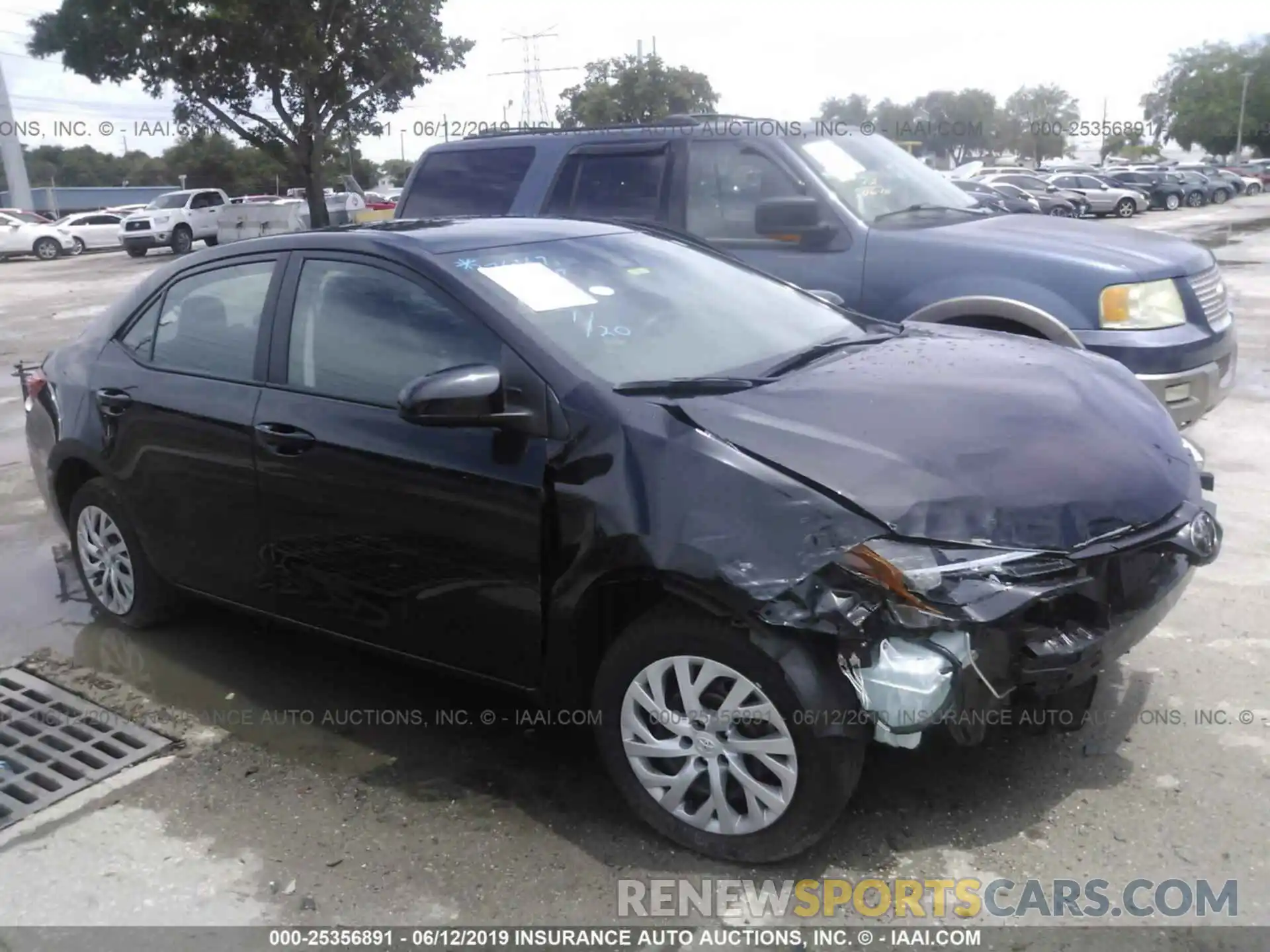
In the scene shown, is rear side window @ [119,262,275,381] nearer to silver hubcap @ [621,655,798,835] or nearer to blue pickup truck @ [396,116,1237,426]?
silver hubcap @ [621,655,798,835]

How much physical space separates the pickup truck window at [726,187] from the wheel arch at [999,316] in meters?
1.18

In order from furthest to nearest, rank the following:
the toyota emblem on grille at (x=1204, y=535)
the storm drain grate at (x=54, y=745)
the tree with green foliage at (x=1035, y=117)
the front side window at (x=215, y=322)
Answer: the tree with green foliage at (x=1035, y=117)
the front side window at (x=215, y=322)
the storm drain grate at (x=54, y=745)
the toyota emblem on grille at (x=1204, y=535)

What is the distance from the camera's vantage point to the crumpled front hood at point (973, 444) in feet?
9.37

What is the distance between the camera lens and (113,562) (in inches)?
189

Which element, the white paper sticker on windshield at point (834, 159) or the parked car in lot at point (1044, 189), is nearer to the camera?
the white paper sticker on windshield at point (834, 159)

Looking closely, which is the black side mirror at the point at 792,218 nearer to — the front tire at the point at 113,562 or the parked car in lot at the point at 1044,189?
the front tire at the point at 113,562

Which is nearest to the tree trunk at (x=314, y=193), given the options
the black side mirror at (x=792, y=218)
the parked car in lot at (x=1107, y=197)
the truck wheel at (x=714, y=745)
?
the parked car in lot at (x=1107, y=197)

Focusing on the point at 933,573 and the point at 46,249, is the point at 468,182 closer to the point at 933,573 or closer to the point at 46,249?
the point at 933,573

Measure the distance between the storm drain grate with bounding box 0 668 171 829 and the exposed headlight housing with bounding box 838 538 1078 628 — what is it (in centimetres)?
259

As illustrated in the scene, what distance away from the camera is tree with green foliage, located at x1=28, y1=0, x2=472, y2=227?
2898 centimetres

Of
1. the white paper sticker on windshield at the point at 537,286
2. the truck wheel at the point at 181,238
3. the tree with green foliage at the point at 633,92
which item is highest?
the tree with green foliage at the point at 633,92

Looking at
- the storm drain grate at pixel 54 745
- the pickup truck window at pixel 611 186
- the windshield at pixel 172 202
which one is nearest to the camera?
the storm drain grate at pixel 54 745

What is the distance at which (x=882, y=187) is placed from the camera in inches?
255

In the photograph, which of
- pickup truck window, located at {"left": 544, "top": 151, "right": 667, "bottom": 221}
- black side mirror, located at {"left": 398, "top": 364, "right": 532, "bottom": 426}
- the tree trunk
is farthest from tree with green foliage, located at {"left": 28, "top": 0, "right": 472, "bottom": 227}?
black side mirror, located at {"left": 398, "top": 364, "right": 532, "bottom": 426}
